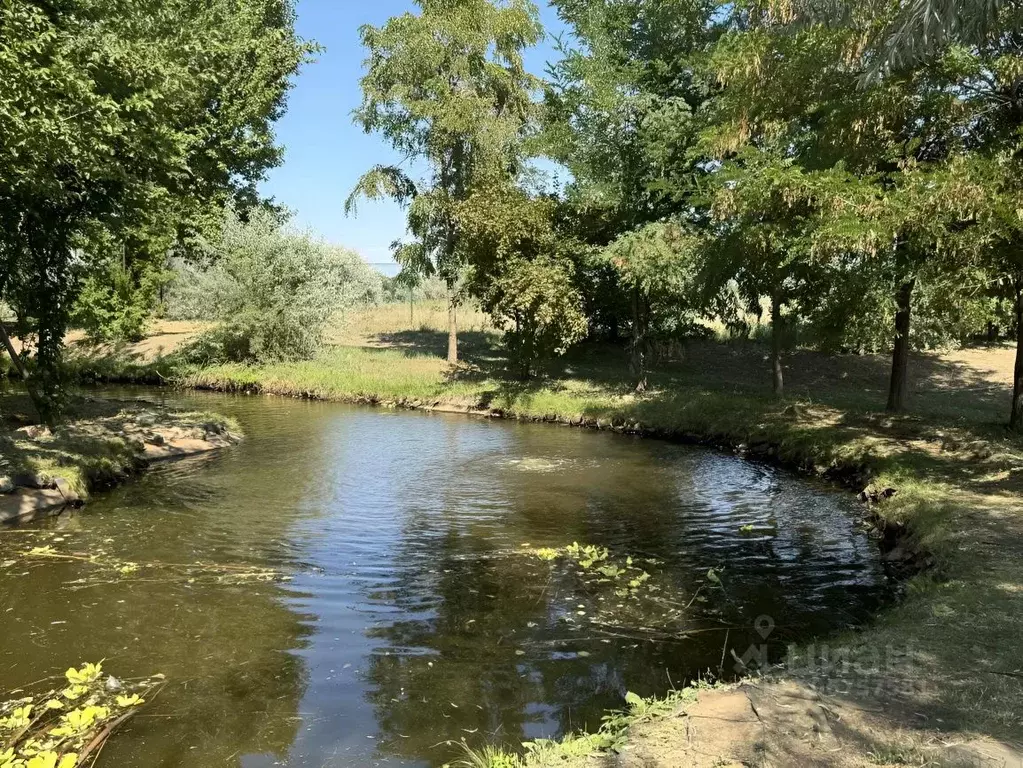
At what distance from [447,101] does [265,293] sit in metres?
9.43

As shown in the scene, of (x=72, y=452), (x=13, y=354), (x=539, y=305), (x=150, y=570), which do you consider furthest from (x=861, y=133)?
(x=13, y=354)

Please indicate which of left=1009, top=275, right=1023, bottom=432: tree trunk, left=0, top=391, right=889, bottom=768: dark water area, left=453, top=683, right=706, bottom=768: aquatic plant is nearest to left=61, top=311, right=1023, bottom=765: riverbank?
left=453, top=683, right=706, bottom=768: aquatic plant

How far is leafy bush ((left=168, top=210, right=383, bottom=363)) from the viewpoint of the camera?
26.9m

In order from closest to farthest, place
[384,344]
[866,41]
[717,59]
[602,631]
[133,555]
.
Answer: [602,631] → [133,555] → [866,41] → [717,59] → [384,344]

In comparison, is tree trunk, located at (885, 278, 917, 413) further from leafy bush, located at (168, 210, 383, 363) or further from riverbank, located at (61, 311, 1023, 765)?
leafy bush, located at (168, 210, 383, 363)

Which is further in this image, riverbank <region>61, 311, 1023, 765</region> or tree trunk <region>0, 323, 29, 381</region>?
tree trunk <region>0, 323, 29, 381</region>

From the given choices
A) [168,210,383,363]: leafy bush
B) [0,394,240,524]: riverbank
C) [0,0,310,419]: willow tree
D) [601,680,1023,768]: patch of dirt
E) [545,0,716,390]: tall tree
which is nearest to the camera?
[601,680,1023,768]: patch of dirt

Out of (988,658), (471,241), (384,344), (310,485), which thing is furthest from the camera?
(384,344)

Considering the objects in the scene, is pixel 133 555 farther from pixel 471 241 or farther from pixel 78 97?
pixel 471 241

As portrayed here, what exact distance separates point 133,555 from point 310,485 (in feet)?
14.1

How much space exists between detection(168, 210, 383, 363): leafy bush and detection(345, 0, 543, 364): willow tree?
2805 millimetres

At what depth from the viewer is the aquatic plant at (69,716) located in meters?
4.79

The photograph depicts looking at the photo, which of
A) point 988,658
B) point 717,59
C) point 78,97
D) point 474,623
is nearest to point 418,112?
point 717,59

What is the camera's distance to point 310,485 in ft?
43.2
